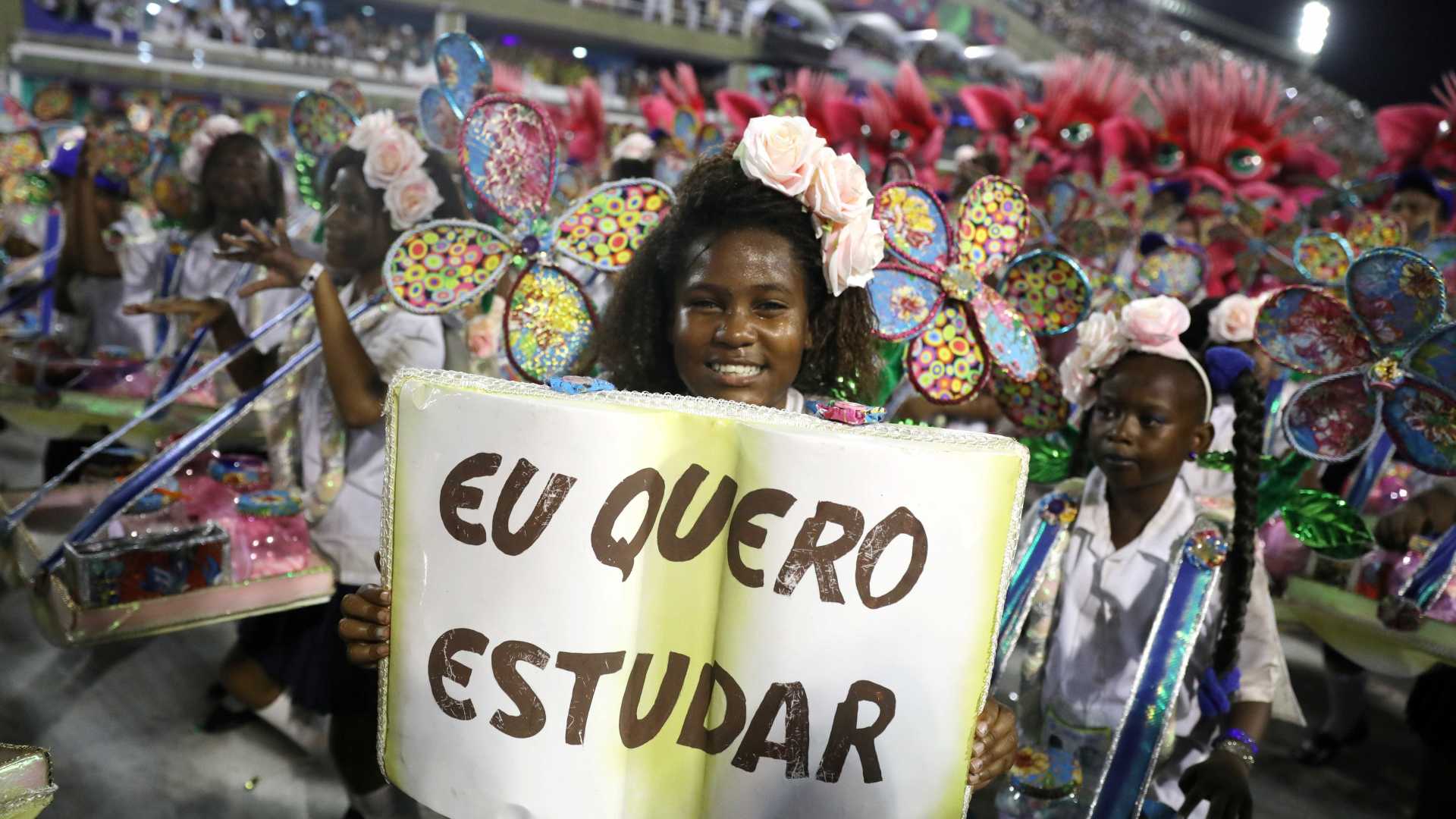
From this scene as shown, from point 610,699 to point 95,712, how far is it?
7.98 ft

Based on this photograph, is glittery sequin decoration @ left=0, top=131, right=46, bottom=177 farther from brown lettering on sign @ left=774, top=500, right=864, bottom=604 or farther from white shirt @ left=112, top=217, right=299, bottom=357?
brown lettering on sign @ left=774, top=500, right=864, bottom=604

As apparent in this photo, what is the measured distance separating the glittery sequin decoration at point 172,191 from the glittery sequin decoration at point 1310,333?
3.39 meters

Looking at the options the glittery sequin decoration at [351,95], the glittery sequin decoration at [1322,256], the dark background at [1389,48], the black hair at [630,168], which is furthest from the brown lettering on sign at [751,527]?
the dark background at [1389,48]

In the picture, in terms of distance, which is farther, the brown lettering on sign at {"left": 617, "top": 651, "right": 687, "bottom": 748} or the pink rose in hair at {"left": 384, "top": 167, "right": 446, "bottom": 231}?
the pink rose in hair at {"left": 384, "top": 167, "right": 446, "bottom": 231}

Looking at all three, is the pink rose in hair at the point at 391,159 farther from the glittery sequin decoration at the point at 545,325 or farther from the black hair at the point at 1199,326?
the black hair at the point at 1199,326

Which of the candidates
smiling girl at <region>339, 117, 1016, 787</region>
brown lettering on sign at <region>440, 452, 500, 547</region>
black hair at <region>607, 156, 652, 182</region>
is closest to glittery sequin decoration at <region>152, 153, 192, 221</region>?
black hair at <region>607, 156, 652, 182</region>

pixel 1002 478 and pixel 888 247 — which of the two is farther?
pixel 888 247

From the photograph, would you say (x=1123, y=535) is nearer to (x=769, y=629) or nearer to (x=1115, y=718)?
(x=1115, y=718)

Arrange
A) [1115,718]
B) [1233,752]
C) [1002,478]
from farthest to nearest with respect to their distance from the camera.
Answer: [1115,718]
[1233,752]
[1002,478]

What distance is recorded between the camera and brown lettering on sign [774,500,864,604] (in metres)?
0.88

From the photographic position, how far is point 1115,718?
1.61 meters

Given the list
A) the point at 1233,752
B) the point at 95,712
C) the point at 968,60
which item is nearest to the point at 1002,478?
the point at 1233,752

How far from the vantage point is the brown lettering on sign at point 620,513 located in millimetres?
904

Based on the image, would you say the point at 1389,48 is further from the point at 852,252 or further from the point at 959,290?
the point at 852,252
